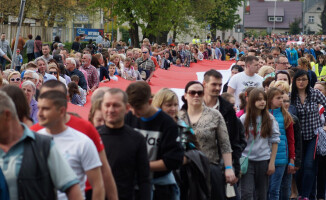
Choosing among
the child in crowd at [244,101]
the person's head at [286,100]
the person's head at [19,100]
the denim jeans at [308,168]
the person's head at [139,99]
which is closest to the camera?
the person's head at [19,100]

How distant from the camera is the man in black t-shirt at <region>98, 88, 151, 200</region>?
16.4 feet

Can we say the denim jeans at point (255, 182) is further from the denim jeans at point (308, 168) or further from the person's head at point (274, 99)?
the denim jeans at point (308, 168)

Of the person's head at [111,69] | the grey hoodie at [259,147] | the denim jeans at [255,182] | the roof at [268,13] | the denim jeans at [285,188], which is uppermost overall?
the roof at [268,13]

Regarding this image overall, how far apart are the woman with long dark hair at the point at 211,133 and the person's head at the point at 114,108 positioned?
5.69 feet

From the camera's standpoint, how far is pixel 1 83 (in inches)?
343

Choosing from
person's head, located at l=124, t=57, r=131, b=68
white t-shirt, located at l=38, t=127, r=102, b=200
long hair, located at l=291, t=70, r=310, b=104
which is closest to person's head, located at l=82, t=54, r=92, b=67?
person's head, located at l=124, t=57, r=131, b=68

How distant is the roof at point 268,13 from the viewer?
164000mm

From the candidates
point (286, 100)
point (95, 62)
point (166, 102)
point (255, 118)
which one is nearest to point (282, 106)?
point (286, 100)

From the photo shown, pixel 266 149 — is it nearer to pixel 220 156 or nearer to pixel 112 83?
pixel 220 156

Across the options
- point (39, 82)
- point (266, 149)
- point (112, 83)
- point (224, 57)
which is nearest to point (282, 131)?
point (266, 149)

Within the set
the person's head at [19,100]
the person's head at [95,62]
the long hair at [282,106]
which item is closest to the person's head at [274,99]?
the long hair at [282,106]

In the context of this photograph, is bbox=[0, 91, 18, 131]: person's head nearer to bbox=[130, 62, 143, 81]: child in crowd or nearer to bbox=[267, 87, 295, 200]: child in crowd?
bbox=[267, 87, 295, 200]: child in crowd

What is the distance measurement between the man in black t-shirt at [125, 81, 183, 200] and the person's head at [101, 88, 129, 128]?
441 millimetres

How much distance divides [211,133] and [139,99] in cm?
144
